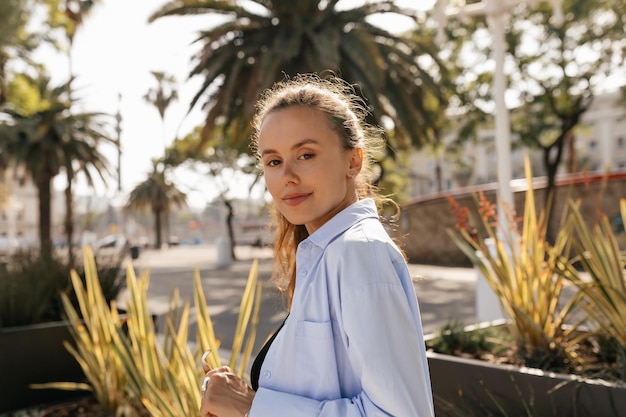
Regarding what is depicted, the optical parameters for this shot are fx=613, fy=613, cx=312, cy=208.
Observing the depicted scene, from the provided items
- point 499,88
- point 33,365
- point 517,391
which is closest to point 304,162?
point 517,391

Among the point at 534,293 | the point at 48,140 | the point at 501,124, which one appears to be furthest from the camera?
the point at 48,140

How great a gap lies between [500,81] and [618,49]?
1032 centimetres

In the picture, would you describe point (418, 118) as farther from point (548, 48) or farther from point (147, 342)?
point (147, 342)

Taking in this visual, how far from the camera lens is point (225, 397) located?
1.18 metres

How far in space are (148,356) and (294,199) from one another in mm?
1982

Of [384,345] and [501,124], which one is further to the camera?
[501,124]

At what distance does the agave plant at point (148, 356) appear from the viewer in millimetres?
2592

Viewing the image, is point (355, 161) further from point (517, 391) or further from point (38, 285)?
point (38, 285)

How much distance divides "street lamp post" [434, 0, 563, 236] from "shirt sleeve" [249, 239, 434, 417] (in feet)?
19.3

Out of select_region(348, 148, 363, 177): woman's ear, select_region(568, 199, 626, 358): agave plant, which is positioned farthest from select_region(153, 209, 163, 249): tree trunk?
select_region(348, 148, 363, 177): woman's ear

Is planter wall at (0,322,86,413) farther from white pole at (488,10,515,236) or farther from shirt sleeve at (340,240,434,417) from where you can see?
white pole at (488,10,515,236)

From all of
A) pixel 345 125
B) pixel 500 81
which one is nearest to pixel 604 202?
pixel 500 81

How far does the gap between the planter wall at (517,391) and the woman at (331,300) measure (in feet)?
4.82

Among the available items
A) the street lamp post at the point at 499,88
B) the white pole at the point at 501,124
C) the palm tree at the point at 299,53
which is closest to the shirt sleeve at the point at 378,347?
the street lamp post at the point at 499,88
